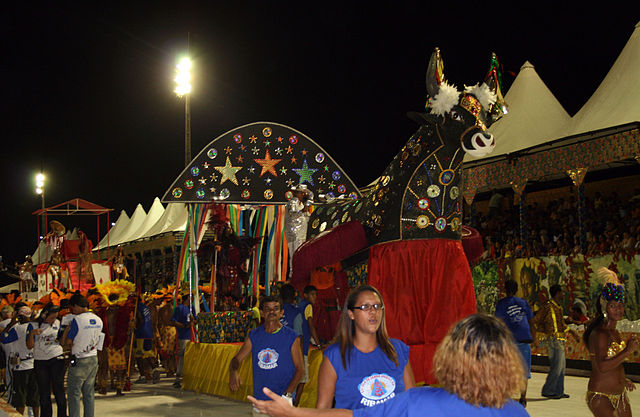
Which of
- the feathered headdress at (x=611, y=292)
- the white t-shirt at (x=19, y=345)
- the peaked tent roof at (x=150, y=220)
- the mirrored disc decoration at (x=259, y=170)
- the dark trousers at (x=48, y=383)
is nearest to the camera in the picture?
the feathered headdress at (x=611, y=292)

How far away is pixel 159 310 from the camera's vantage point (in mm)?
Answer: 15703

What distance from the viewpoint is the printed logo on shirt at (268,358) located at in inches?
230

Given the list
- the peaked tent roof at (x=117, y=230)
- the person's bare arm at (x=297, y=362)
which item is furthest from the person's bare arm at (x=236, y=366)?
the peaked tent roof at (x=117, y=230)

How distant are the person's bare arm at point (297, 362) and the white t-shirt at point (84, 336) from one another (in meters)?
3.47

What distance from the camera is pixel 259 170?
39.6 feet

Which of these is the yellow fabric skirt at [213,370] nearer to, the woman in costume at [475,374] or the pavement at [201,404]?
the pavement at [201,404]

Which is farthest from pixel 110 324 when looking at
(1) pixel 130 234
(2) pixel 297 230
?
(1) pixel 130 234

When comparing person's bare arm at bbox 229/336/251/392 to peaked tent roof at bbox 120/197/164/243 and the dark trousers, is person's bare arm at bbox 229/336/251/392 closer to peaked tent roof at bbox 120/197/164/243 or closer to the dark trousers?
the dark trousers

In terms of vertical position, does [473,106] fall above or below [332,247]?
above

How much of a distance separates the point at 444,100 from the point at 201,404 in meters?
6.52

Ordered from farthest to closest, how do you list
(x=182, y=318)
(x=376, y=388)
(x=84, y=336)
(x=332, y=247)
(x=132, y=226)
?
(x=132, y=226) < (x=182, y=318) < (x=84, y=336) < (x=332, y=247) < (x=376, y=388)

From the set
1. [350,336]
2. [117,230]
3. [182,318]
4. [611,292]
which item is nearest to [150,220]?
[117,230]

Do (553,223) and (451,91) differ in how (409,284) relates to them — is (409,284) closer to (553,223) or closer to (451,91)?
(451,91)

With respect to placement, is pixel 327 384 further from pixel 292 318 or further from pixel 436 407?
pixel 292 318
